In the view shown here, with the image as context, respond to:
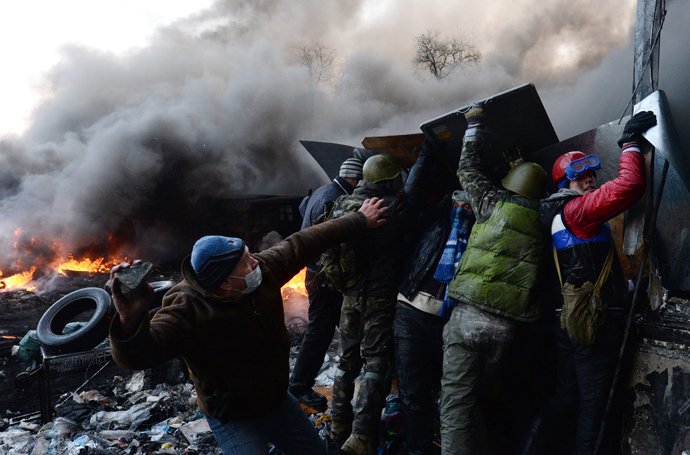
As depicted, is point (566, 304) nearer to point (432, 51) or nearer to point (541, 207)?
point (541, 207)

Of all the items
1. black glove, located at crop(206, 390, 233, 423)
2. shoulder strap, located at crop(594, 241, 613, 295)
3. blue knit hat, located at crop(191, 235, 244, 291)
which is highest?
blue knit hat, located at crop(191, 235, 244, 291)

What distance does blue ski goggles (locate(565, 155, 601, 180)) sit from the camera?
2.46 metres

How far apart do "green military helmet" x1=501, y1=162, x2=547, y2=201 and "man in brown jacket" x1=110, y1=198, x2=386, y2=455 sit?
158 centimetres

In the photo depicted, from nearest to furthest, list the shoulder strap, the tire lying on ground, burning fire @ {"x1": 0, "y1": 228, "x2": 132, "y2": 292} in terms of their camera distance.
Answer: the shoulder strap
the tire lying on ground
burning fire @ {"x1": 0, "y1": 228, "x2": 132, "y2": 292}

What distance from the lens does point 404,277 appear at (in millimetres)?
3039

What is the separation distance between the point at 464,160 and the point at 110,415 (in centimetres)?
404

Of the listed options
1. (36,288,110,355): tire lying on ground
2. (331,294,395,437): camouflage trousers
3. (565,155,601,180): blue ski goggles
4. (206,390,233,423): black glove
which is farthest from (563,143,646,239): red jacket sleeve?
(36,288,110,355): tire lying on ground

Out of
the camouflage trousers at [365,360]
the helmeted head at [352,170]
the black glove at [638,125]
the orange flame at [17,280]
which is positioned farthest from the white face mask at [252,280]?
the orange flame at [17,280]

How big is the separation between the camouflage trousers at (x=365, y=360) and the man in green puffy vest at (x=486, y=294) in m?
0.56

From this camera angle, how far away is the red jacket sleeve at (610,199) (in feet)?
6.76

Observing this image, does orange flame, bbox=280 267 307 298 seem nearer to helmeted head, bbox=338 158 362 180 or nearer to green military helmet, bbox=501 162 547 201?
helmeted head, bbox=338 158 362 180

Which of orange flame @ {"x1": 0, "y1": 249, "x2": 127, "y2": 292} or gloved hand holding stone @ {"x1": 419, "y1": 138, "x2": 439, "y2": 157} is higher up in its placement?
orange flame @ {"x1": 0, "y1": 249, "x2": 127, "y2": 292}

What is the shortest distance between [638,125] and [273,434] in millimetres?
2593

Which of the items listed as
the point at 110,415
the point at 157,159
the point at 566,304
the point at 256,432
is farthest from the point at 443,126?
the point at 157,159
